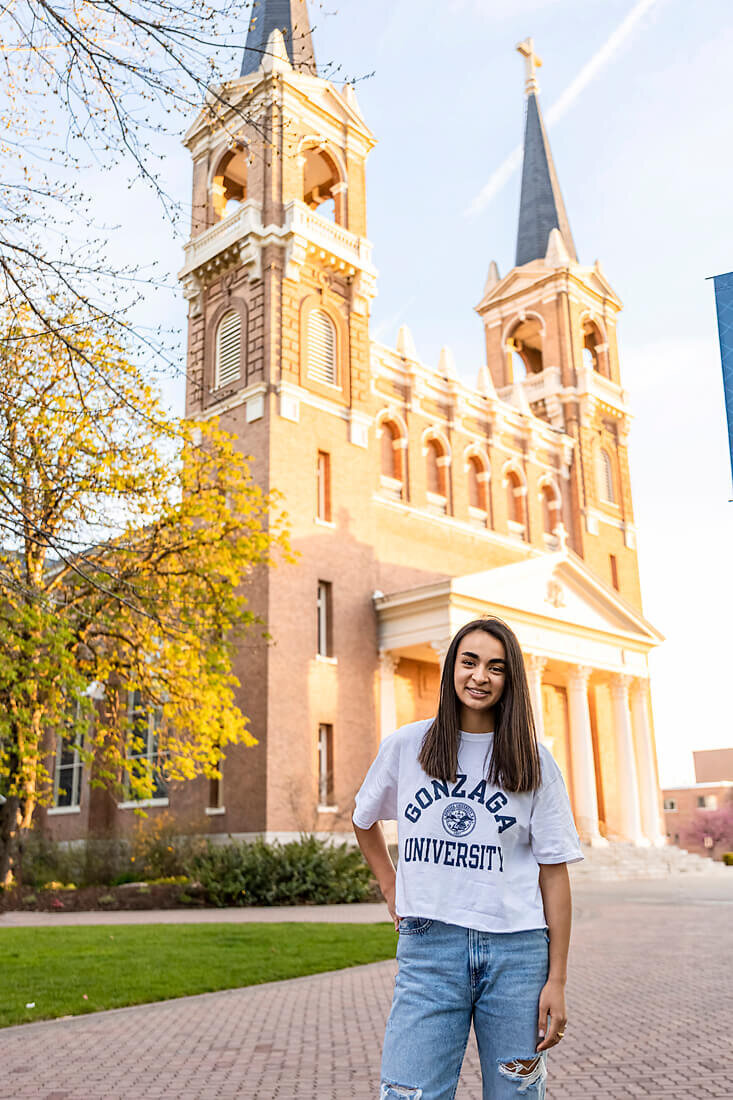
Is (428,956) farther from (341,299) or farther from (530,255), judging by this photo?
(530,255)

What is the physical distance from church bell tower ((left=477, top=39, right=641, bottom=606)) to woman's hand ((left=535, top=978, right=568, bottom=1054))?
39.1 m

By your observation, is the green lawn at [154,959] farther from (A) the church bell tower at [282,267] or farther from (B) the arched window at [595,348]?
(B) the arched window at [595,348]

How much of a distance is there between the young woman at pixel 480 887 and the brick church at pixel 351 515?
Answer: 875 inches

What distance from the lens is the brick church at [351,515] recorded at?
28.0 meters

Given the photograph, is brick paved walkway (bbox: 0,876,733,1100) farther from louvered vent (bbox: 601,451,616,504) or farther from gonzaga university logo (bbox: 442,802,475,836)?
louvered vent (bbox: 601,451,616,504)

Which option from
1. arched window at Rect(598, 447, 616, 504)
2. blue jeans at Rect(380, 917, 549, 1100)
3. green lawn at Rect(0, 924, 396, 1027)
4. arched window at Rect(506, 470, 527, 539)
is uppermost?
arched window at Rect(598, 447, 616, 504)

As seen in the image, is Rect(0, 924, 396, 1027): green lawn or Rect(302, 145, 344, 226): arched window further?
Rect(302, 145, 344, 226): arched window

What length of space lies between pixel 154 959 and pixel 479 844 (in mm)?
9878

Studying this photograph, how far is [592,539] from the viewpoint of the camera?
139 ft

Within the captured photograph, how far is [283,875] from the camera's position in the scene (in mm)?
22422

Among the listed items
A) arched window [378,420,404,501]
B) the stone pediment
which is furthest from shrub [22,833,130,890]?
arched window [378,420,404,501]

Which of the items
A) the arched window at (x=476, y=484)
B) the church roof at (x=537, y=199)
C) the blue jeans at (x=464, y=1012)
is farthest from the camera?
the church roof at (x=537, y=199)

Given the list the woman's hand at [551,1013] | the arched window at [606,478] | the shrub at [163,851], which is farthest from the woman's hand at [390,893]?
the arched window at [606,478]

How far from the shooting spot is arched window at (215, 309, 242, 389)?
3200 centimetres
